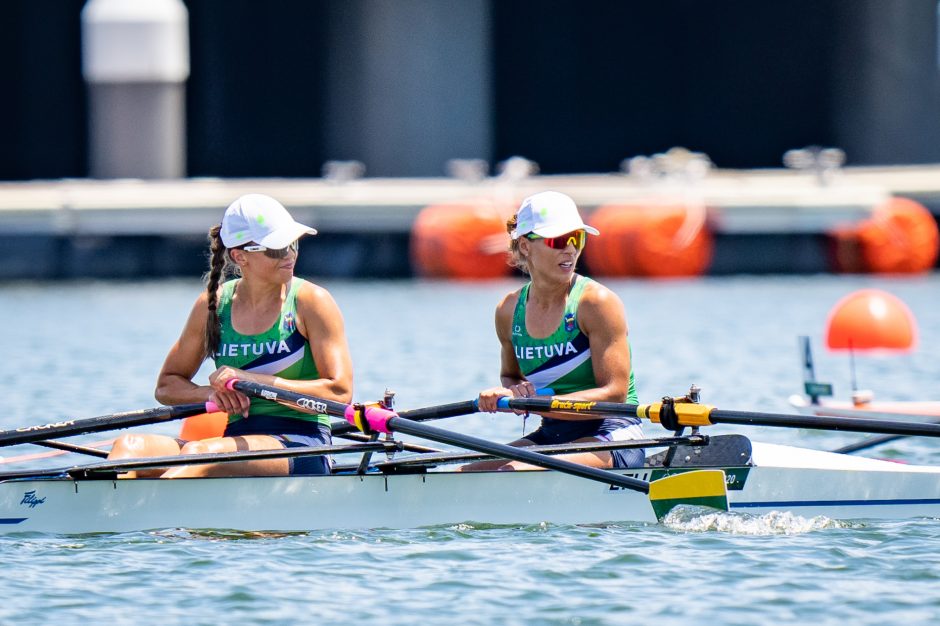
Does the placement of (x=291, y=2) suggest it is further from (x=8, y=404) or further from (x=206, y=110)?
(x=8, y=404)

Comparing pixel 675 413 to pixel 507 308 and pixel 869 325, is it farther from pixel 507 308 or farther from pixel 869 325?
pixel 869 325

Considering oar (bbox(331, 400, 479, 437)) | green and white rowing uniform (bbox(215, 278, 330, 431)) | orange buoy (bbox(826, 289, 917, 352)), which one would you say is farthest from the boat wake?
orange buoy (bbox(826, 289, 917, 352))

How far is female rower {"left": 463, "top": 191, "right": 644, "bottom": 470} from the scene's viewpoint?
24.2 feet

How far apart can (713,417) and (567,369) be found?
0.69 m

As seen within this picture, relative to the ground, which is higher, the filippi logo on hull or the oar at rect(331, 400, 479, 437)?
the oar at rect(331, 400, 479, 437)

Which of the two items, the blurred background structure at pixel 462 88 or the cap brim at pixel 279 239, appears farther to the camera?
the blurred background structure at pixel 462 88

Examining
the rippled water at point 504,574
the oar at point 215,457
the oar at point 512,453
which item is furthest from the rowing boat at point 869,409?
the oar at point 215,457

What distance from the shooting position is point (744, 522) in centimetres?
753

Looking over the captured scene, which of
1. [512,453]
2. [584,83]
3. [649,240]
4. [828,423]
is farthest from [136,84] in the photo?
[828,423]

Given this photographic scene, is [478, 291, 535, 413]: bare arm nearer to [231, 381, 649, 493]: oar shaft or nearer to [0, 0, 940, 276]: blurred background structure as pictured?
[231, 381, 649, 493]: oar shaft

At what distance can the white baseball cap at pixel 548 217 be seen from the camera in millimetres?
7348

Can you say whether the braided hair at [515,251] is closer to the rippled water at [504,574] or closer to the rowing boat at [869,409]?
the rippled water at [504,574]

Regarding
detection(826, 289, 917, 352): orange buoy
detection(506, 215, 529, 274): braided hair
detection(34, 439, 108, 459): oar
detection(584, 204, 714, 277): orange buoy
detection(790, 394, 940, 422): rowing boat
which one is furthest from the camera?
detection(584, 204, 714, 277): orange buoy

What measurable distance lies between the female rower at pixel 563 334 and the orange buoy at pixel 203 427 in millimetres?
1718
